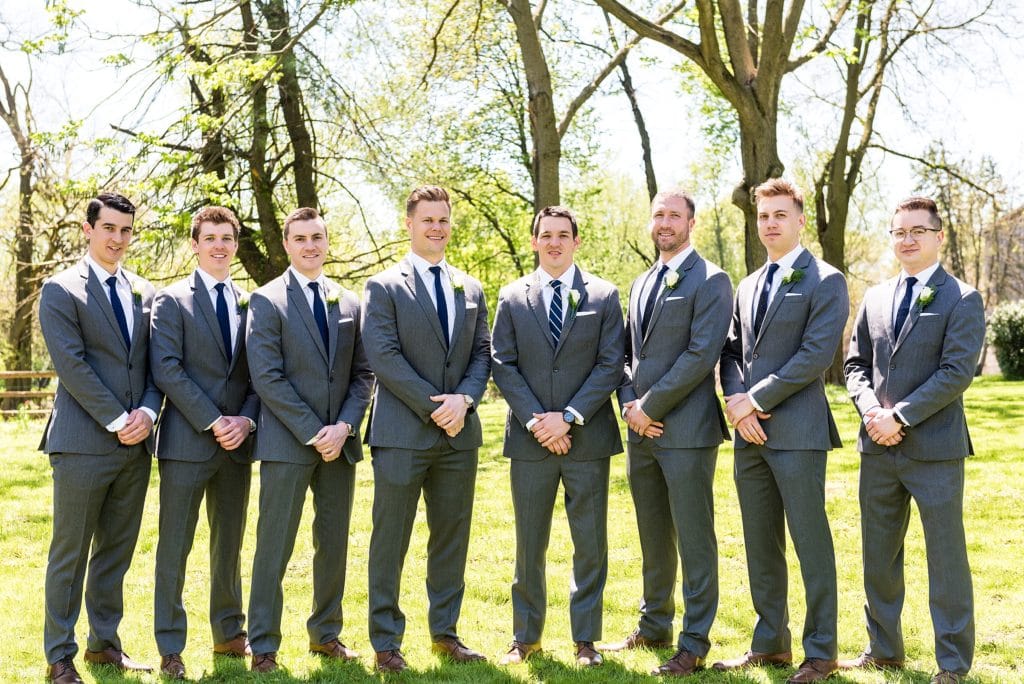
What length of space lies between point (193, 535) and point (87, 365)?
3.65ft

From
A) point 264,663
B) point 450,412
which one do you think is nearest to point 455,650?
point 264,663

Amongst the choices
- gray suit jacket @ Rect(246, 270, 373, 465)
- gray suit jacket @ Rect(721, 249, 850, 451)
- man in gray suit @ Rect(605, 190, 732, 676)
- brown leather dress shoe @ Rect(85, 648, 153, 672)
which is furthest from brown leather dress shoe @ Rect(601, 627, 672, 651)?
brown leather dress shoe @ Rect(85, 648, 153, 672)

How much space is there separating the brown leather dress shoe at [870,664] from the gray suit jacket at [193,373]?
3469mm

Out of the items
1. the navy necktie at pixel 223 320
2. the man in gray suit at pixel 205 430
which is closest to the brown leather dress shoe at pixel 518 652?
the man in gray suit at pixel 205 430

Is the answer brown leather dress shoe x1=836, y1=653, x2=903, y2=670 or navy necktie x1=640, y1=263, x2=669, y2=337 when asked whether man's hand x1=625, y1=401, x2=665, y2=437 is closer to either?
navy necktie x1=640, y1=263, x2=669, y2=337

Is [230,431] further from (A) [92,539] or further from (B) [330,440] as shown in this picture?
(A) [92,539]

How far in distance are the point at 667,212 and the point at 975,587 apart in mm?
3733

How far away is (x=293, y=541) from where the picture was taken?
17.2 feet

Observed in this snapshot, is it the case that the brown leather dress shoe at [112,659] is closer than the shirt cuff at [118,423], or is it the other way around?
the shirt cuff at [118,423]

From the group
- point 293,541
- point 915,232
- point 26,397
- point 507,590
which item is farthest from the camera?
point 26,397

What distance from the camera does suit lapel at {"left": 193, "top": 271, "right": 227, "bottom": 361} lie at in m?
5.22

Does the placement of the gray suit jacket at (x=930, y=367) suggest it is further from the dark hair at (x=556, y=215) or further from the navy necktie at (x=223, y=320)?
the navy necktie at (x=223, y=320)

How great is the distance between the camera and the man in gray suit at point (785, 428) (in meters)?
4.86

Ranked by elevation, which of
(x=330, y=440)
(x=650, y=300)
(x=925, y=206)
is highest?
(x=925, y=206)
